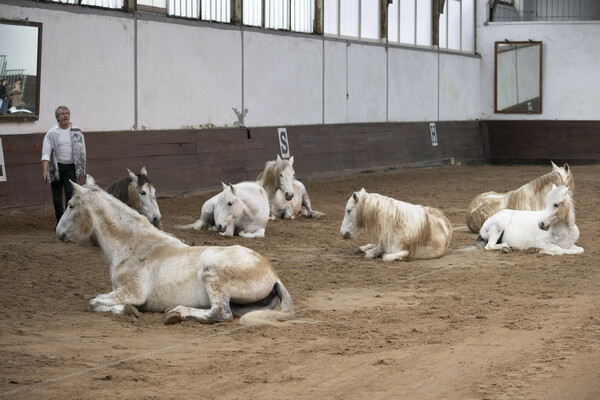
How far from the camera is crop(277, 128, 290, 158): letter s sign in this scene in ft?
71.3

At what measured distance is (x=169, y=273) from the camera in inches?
294

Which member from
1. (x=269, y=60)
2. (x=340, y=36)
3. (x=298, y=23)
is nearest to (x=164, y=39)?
(x=269, y=60)

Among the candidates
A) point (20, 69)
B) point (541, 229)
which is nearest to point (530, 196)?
point (541, 229)

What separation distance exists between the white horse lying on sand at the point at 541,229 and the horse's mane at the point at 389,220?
3.98 ft

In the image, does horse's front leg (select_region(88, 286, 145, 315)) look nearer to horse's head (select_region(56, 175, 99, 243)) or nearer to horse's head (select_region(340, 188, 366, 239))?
horse's head (select_region(56, 175, 99, 243))

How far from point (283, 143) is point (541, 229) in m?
11.5

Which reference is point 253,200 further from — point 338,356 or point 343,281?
point 338,356

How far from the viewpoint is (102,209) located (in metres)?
7.71

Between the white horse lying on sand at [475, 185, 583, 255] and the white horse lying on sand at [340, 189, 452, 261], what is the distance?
0.92 metres

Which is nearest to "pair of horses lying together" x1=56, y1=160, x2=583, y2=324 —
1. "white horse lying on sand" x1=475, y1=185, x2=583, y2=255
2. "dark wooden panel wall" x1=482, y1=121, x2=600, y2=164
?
"white horse lying on sand" x1=475, y1=185, x2=583, y2=255

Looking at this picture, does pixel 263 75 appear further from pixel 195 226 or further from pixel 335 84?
pixel 195 226

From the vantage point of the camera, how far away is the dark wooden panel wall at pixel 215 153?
14875mm

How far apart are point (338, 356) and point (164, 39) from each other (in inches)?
508

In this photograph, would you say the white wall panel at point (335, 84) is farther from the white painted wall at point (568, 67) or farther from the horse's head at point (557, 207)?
the horse's head at point (557, 207)
